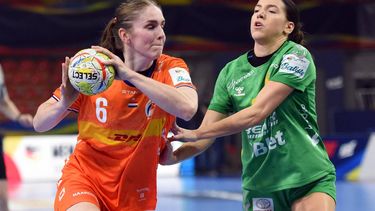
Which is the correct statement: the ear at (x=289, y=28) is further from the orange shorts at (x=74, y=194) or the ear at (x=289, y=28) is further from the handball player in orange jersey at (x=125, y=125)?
the orange shorts at (x=74, y=194)

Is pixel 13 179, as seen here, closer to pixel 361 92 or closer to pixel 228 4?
pixel 228 4

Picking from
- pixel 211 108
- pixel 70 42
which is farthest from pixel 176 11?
pixel 211 108

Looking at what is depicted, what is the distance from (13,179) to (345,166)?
598 centimetres

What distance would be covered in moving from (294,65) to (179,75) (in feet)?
2.18

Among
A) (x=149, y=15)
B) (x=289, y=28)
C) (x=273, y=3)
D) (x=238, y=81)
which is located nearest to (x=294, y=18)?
(x=289, y=28)

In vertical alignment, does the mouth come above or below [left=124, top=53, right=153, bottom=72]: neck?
above

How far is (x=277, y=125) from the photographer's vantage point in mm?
4586

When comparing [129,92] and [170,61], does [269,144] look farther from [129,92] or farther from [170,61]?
[129,92]

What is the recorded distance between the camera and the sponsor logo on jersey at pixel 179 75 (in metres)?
4.41

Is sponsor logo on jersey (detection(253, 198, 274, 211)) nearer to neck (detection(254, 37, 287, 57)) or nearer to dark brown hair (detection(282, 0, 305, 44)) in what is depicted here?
neck (detection(254, 37, 287, 57))

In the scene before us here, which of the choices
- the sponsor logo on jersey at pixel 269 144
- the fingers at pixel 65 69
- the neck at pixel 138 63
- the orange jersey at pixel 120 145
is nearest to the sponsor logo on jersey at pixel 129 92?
the orange jersey at pixel 120 145

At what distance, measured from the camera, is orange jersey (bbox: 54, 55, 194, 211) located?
14.7 ft

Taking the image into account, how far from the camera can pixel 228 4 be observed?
53.4 ft

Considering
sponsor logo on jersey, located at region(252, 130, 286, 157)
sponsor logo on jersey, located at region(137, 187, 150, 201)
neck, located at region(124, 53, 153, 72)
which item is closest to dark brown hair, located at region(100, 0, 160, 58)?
neck, located at region(124, 53, 153, 72)
